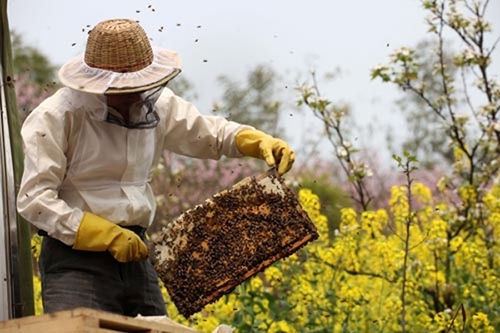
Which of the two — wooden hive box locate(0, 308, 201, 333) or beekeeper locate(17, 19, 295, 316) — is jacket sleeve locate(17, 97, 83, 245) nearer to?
beekeeper locate(17, 19, 295, 316)

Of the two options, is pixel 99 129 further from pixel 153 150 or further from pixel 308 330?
pixel 308 330

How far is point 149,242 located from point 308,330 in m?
1.73

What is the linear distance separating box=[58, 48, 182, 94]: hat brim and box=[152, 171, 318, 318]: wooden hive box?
47 cm

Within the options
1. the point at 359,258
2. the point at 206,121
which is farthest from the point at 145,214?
the point at 359,258

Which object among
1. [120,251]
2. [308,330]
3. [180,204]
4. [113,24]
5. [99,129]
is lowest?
[180,204]

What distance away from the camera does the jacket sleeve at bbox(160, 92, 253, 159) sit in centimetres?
455

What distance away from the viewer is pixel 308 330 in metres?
5.76

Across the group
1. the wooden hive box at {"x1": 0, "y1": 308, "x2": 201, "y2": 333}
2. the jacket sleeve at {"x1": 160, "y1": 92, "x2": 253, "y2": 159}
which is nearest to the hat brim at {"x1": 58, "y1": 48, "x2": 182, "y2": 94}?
the jacket sleeve at {"x1": 160, "y1": 92, "x2": 253, "y2": 159}

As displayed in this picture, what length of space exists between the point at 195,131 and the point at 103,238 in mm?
673

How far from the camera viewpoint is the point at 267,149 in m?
4.39

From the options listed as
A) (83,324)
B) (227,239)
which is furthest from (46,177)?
(83,324)

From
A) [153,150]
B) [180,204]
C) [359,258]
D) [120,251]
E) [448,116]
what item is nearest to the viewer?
[120,251]

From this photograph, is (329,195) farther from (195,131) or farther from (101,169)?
(101,169)

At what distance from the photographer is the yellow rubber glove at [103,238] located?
13.4 feet
